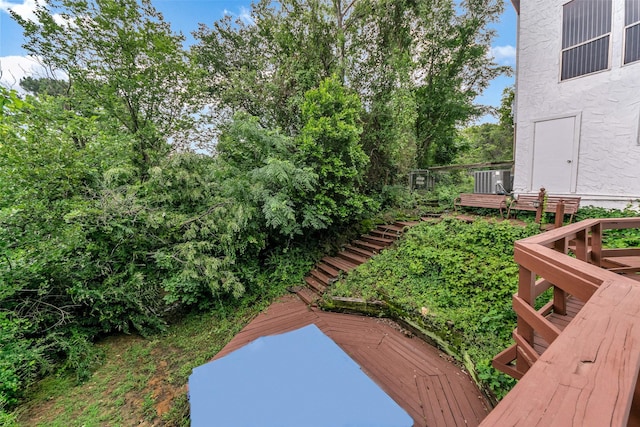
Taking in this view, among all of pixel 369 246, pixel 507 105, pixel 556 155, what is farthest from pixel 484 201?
pixel 507 105

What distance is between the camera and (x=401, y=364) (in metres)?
3.28

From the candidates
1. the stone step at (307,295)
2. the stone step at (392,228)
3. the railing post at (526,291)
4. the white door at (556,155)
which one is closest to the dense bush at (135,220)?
the stone step at (307,295)

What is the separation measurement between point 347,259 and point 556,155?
583 centimetres

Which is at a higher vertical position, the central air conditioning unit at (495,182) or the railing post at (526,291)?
the central air conditioning unit at (495,182)

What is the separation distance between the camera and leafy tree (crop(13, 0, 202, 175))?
6.57 m

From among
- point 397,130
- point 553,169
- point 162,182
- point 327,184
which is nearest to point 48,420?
point 162,182

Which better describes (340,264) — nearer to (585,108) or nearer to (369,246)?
(369,246)

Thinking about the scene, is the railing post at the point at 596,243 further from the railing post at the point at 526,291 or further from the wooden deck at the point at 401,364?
the wooden deck at the point at 401,364

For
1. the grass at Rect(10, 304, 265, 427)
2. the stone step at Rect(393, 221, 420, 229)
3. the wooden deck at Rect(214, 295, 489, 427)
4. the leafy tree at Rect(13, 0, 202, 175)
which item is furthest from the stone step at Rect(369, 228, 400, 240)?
the leafy tree at Rect(13, 0, 202, 175)

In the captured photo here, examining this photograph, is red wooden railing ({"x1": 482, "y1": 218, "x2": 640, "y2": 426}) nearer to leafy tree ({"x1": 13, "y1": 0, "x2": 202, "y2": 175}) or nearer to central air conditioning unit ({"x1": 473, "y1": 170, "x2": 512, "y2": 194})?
central air conditioning unit ({"x1": 473, "y1": 170, "x2": 512, "y2": 194})

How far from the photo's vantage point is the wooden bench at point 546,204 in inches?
205

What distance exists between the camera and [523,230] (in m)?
4.74

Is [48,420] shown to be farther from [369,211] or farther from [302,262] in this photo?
[369,211]

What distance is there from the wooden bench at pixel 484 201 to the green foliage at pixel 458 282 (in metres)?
1.22
